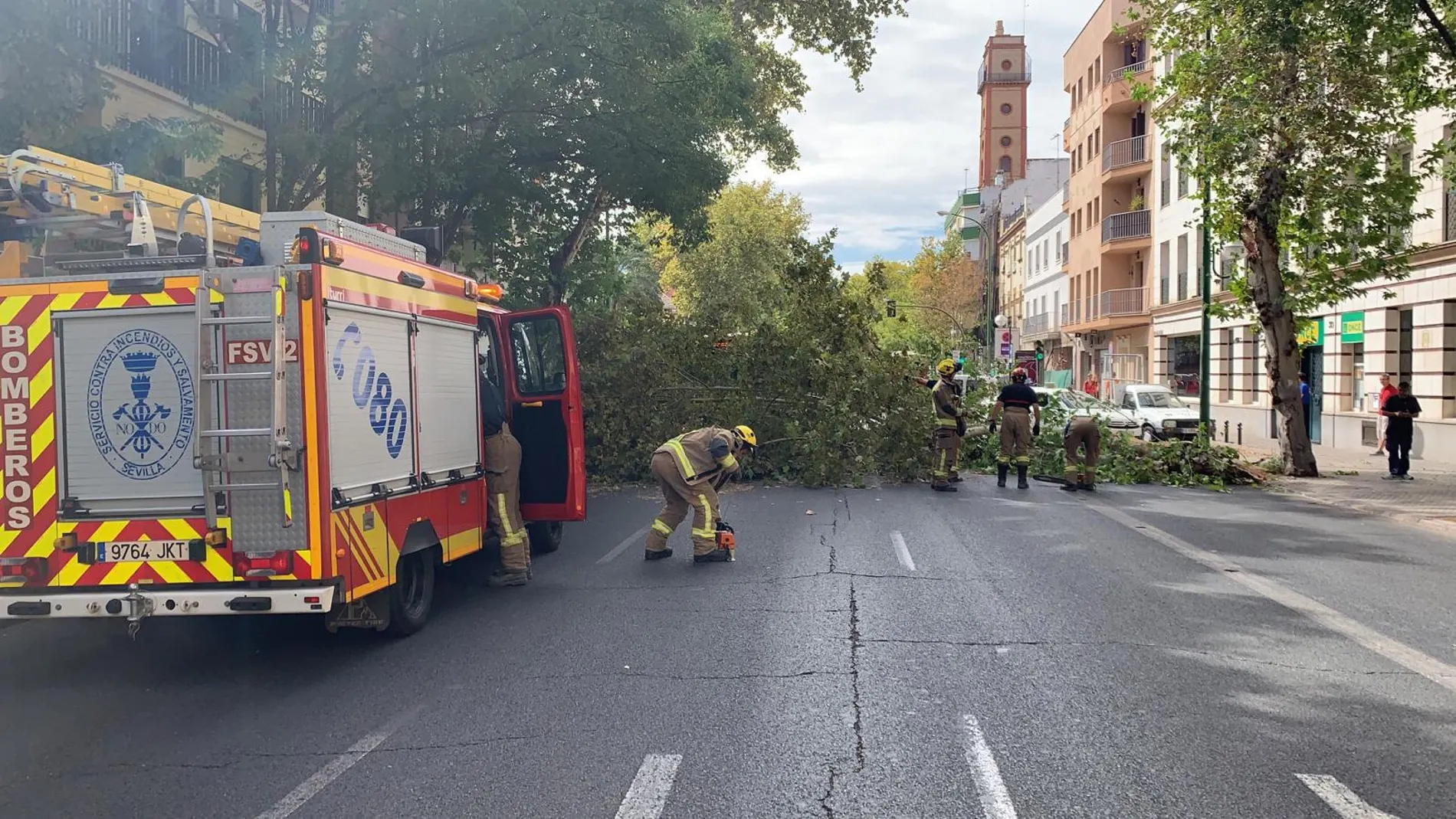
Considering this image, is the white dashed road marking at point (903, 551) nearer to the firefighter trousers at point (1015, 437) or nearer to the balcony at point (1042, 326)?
the firefighter trousers at point (1015, 437)

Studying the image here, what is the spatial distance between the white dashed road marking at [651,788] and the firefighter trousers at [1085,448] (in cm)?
1288

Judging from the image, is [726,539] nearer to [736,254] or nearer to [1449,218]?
[1449,218]

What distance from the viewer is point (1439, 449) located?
22203 mm

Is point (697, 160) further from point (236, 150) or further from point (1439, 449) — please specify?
point (1439, 449)

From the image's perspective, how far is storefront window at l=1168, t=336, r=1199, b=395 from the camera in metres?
39.7

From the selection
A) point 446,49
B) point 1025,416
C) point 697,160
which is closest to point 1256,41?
point 1025,416

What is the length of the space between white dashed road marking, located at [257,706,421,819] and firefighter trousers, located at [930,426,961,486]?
11.5m

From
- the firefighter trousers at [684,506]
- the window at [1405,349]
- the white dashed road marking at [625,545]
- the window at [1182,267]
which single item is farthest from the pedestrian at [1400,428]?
the window at [1182,267]

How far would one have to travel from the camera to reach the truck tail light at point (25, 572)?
6.44 metres

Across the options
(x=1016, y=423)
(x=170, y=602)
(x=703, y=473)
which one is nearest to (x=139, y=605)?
(x=170, y=602)

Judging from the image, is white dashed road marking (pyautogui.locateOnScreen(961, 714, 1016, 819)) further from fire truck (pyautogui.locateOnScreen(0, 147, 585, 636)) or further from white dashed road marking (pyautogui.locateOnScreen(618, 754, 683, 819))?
fire truck (pyautogui.locateOnScreen(0, 147, 585, 636))

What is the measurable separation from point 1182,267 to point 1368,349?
15.0 metres

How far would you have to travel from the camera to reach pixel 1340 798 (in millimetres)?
4605

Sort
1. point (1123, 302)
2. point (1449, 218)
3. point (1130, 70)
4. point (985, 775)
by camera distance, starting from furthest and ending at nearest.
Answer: point (1123, 302) → point (1130, 70) → point (1449, 218) → point (985, 775)
